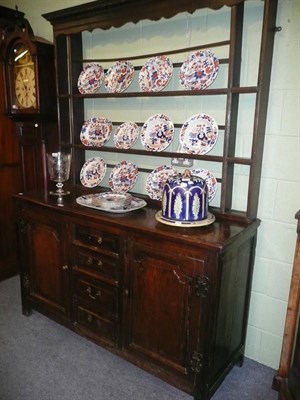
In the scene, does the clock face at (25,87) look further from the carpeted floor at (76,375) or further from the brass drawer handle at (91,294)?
the carpeted floor at (76,375)

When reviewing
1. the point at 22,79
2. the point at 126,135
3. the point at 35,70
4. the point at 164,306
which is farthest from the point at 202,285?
the point at 22,79

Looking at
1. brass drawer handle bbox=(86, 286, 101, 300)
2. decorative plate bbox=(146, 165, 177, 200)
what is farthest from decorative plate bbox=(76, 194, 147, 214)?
brass drawer handle bbox=(86, 286, 101, 300)

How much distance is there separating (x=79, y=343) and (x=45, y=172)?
141cm

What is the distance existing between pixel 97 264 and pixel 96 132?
0.92 metres

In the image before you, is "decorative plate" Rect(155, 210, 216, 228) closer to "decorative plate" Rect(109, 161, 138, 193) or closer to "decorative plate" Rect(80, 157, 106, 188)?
"decorative plate" Rect(109, 161, 138, 193)

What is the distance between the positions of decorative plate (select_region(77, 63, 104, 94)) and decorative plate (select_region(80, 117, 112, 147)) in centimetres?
20

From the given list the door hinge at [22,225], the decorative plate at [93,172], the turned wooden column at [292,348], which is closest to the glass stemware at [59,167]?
the decorative plate at [93,172]

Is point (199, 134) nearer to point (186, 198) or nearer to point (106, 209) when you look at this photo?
point (186, 198)

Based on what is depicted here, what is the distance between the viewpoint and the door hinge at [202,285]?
1367 mm

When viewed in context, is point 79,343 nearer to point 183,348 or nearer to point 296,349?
point 183,348

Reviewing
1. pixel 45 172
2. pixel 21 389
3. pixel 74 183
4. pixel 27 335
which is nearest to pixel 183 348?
pixel 21 389

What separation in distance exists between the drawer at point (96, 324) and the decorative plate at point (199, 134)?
1.05 meters

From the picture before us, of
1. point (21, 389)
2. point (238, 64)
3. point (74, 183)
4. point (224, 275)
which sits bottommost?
point (21, 389)

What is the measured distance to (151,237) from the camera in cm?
148
